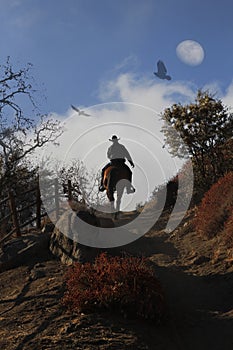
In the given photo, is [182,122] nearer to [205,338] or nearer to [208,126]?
[208,126]

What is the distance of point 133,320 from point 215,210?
300 inches

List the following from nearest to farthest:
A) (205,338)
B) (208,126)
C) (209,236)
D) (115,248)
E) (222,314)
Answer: (205,338), (222,314), (115,248), (209,236), (208,126)

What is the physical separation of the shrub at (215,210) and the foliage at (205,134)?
533 centimetres

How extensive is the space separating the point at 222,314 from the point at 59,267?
5.19m

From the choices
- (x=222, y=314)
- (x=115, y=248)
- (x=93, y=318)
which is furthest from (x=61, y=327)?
(x=115, y=248)

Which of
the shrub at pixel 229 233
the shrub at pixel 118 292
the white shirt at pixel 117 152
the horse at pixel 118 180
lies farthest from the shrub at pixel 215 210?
the shrub at pixel 118 292

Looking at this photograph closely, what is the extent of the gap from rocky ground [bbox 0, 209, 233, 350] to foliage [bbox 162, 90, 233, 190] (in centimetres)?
840

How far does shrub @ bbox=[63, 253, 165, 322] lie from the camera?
845cm

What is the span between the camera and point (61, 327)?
8.04m

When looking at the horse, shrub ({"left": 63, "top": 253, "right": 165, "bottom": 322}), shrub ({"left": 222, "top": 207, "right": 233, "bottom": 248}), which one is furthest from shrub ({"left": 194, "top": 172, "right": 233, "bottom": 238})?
shrub ({"left": 63, "top": 253, "right": 165, "bottom": 322})

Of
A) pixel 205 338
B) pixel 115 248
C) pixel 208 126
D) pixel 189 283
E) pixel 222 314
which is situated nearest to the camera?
pixel 205 338

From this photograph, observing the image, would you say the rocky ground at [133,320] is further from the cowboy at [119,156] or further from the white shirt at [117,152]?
the white shirt at [117,152]

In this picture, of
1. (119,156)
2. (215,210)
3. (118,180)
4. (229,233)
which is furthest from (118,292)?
(119,156)

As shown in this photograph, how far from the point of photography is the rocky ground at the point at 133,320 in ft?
24.8
